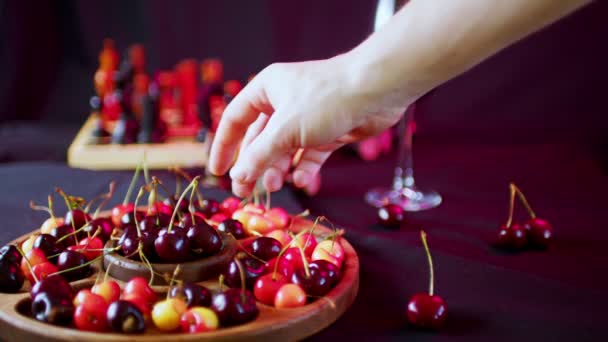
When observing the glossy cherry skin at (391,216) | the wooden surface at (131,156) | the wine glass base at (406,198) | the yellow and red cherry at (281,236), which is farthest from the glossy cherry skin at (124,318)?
the wooden surface at (131,156)

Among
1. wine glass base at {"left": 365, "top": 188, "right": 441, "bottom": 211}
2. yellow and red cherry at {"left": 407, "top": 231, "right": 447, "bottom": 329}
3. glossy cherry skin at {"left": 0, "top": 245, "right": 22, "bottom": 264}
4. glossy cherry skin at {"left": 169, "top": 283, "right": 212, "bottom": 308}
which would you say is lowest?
wine glass base at {"left": 365, "top": 188, "right": 441, "bottom": 211}

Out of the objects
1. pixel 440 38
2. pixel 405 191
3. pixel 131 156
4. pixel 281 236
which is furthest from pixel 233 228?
A: pixel 131 156

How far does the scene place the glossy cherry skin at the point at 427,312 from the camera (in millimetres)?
562

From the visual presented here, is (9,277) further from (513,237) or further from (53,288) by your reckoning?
(513,237)

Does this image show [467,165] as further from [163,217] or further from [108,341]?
[108,341]

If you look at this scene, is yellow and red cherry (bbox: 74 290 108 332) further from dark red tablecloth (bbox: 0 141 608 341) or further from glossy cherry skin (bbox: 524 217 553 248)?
glossy cherry skin (bbox: 524 217 553 248)

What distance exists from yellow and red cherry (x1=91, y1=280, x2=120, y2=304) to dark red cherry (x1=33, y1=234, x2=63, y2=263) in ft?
0.33

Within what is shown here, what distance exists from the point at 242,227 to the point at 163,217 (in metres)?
0.08

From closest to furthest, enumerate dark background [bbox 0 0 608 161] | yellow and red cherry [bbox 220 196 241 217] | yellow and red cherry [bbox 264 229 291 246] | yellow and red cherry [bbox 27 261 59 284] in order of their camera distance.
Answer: yellow and red cherry [bbox 27 261 59 284], yellow and red cherry [bbox 264 229 291 246], yellow and red cherry [bbox 220 196 241 217], dark background [bbox 0 0 608 161]

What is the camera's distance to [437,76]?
1.86ft

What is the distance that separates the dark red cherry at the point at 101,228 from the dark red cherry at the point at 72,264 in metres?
0.07

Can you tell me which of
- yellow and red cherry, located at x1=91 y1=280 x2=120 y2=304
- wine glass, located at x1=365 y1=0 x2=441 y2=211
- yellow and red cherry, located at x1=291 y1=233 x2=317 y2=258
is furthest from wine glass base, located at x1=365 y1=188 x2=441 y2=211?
yellow and red cherry, located at x1=91 y1=280 x2=120 y2=304

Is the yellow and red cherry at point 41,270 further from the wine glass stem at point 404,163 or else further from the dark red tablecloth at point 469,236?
the wine glass stem at point 404,163

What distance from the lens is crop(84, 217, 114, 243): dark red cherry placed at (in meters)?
0.70
